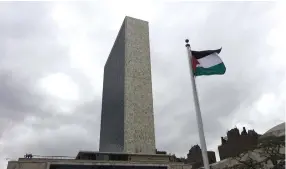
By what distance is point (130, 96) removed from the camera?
2958 inches

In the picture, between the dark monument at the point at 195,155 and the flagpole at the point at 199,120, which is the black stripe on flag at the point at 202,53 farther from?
the dark monument at the point at 195,155

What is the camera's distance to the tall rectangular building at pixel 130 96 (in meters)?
69.9

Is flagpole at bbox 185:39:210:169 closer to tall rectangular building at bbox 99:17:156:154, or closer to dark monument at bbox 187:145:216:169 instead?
tall rectangular building at bbox 99:17:156:154

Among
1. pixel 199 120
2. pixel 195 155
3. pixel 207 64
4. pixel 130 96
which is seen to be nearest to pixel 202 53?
pixel 207 64

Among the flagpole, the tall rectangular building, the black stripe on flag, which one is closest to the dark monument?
the tall rectangular building

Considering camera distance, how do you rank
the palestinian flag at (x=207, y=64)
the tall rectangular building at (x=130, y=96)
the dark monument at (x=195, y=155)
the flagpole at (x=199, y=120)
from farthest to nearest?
the dark monument at (x=195, y=155) < the tall rectangular building at (x=130, y=96) < the palestinian flag at (x=207, y=64) < the flagpole at (x=199, y=120)

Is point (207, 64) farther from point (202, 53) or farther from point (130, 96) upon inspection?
point (130, 96)

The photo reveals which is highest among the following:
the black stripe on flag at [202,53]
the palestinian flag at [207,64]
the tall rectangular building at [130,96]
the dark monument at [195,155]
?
the tall rectangular building at [130,96]

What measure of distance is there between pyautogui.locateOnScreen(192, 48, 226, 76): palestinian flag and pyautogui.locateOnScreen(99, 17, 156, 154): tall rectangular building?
173ft

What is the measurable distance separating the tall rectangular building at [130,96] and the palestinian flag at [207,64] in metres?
52.7

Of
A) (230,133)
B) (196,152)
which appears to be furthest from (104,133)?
(230,133)

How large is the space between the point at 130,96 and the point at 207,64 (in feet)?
196

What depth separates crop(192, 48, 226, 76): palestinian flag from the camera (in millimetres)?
15727

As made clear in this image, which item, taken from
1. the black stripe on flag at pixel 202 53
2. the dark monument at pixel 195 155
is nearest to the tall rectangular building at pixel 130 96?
the dark monument at pixel 195 155
